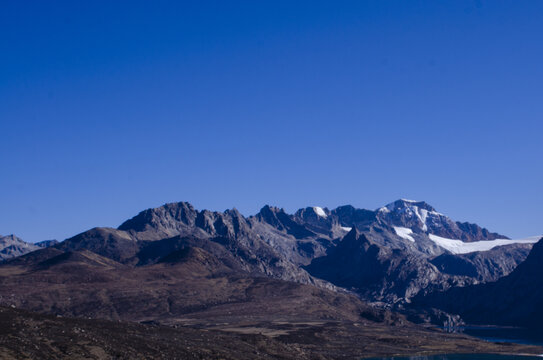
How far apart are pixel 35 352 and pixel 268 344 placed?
3350 inches

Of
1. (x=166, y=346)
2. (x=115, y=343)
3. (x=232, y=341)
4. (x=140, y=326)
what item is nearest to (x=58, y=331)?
(x=115, y=343)

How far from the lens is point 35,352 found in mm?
124625

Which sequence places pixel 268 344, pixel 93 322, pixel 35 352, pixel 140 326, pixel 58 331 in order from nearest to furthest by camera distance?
pixel 35 352 → pixel 58 331 → pixel 93 322 → pixel 140 326 → pixel 268 344

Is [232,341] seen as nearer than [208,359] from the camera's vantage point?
No

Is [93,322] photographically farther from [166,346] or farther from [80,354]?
[80,354]

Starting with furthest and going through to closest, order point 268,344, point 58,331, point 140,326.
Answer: point 268,344 < point 140,326 < point 58,331

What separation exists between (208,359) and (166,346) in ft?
34.5

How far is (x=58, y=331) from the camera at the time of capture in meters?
146

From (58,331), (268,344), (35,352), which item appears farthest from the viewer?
A: (268,344)

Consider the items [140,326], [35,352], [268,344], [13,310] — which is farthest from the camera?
[268,344]

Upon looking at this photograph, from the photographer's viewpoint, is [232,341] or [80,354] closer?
[80,354]

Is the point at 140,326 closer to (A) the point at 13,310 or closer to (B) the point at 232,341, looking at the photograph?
(B) the point at 232,341

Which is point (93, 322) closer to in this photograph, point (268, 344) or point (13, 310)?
point (13, 310)

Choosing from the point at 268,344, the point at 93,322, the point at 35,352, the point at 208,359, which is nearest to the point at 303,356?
the point at 268,344
